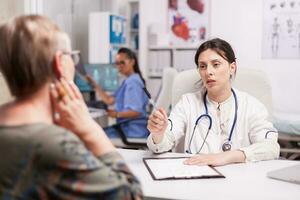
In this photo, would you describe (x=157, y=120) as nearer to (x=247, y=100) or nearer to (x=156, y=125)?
(x=156, y=125)

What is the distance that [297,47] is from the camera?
411 centimetres

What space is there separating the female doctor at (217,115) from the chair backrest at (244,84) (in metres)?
0.13

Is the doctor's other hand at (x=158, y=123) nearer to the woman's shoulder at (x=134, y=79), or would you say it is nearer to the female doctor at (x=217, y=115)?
the female doctor at (x=217, y=115)

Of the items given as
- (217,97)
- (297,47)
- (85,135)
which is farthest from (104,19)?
(85,135)

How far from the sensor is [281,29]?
13.7ft

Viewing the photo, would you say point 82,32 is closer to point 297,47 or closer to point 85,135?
point 297,47

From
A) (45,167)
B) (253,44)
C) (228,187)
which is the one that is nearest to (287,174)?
(228,187)

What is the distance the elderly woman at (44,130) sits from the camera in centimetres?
68

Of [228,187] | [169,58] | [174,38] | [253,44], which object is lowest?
[228,187]

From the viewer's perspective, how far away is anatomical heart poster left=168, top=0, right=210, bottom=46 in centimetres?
462

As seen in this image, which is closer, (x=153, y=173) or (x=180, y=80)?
(x=153, y=173)

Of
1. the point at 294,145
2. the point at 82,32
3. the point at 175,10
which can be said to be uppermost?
the point at 175,10

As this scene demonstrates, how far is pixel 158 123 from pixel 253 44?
123 inches

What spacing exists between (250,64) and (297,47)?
554 mm
